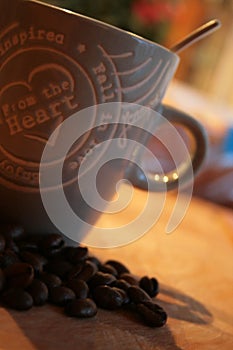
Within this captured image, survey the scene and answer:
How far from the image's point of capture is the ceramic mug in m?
0.38

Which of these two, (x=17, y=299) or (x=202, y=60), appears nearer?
(x=17, y=299)

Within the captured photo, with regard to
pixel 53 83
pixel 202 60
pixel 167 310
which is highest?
pixel 202 60

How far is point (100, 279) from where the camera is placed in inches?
15.1

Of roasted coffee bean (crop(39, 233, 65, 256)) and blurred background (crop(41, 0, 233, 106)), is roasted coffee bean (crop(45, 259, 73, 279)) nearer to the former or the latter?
roasted coffee bean (crop(39, 233, 65, 256))

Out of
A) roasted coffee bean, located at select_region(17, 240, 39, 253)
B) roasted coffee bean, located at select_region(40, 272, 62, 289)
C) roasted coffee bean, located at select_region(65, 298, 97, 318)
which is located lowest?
roasted coffee bean, located at select_region(65, 298, 97, 318)

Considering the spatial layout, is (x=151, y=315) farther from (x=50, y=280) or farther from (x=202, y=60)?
(x=202, y=60)

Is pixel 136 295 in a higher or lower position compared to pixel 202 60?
lower

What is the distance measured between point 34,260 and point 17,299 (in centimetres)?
5

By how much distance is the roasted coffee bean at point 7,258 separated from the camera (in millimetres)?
358

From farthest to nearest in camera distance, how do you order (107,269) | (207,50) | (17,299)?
(207,50)
(107,269)
(17,299)

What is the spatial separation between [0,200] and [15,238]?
0.04 metres

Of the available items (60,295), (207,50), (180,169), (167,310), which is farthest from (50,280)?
(207,50)

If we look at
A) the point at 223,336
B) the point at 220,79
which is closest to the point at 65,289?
the point at 223,336

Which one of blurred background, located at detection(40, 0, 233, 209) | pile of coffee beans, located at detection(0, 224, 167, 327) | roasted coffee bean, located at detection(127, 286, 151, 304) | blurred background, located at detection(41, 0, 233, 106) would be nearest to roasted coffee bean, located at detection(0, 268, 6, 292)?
pile of coffee beans, located at detection(0, 224, 167, 327)
